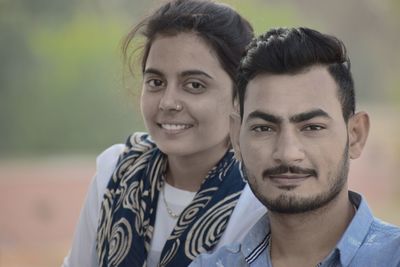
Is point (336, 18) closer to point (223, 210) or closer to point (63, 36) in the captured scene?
point (63, 36)

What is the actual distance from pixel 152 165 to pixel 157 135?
0.23 m

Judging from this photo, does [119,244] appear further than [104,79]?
No

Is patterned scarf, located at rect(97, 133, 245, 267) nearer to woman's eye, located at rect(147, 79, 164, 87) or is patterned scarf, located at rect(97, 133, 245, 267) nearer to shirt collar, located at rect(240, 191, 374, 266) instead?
woman's eye, located at rect(147, 79, 164, 87)

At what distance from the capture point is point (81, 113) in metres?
12.3

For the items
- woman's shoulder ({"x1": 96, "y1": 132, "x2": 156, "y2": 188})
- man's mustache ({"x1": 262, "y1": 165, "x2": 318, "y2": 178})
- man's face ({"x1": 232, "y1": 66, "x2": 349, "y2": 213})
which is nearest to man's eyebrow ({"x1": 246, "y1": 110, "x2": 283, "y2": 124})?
man's face ({"x1": 232, "y1": 66, "x2": 349, "y2": 213})

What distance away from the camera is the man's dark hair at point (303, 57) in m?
2.02

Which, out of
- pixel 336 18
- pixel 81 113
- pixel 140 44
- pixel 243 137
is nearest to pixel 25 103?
pixel 81 113

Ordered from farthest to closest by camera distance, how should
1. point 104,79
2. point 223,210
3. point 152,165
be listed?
point 104,79 → point 152,165 → point 223,210

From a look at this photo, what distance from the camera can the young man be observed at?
6.36 ft

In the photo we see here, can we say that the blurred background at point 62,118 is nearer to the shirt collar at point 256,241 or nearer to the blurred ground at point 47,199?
the blurred ground at point 47,199

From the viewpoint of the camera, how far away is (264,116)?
200 centimetres

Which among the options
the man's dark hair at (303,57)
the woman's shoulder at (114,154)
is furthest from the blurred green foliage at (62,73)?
the man's dark hair at (303,57)

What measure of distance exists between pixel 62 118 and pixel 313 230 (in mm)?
10599

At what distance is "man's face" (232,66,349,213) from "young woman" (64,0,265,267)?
54 cm
